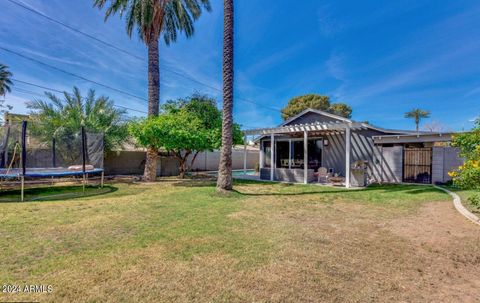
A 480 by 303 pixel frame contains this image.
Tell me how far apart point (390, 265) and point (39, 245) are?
19.1ft

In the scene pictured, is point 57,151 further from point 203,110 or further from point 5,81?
point 5,81

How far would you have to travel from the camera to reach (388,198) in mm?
9133

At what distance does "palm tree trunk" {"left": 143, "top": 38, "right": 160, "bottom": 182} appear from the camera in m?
14.2

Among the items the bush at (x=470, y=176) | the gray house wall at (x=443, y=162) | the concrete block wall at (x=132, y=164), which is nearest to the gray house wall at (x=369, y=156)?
the gray house wall at (x=443, y=162)

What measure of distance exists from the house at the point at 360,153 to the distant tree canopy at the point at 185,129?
280cm

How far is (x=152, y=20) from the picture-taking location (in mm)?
13422

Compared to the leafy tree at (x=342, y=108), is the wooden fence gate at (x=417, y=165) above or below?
below

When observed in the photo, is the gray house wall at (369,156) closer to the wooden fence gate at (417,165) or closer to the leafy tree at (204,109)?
the wooden fence gate at (417,165)

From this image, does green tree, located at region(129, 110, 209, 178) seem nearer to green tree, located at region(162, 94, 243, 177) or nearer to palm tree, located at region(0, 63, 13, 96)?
green tree, located at region(162, 94, 243, 177)

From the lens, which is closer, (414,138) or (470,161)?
(470,161)

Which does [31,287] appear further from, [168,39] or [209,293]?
[168,39]

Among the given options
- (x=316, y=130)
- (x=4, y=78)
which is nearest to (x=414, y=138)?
(x=316, y=130)

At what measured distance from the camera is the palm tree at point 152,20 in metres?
13.4

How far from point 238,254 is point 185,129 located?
31.2 feet
